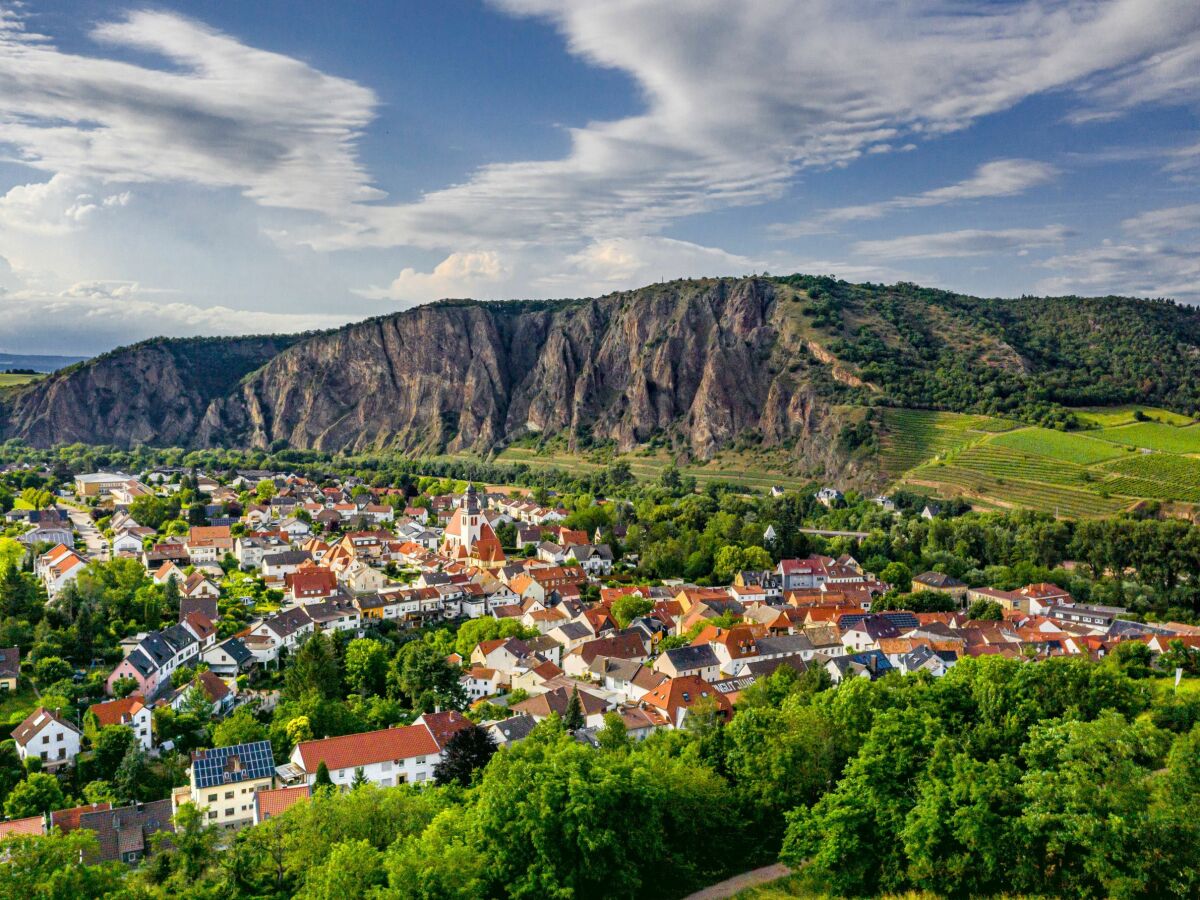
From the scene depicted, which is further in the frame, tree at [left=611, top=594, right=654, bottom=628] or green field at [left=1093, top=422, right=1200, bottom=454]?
green field at [left=1093, top=422, right=1200, bottom=454]

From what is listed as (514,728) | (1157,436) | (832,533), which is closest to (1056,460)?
(1157,436)

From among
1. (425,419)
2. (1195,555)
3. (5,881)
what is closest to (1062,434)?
(1195,555)

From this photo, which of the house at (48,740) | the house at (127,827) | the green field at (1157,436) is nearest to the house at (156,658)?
the house at (48,740)

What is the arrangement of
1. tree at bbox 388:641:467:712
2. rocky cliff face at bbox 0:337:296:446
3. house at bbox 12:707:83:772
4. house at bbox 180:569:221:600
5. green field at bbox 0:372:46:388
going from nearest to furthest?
1. house at bbox 12:707:83:772
2. tree at bbox 388:641:467:712
3. house at bbox 180:569:221:600
4. rocky cliff face at bbox 0:337:296:446
5. green field at bbox 0:372:46:388

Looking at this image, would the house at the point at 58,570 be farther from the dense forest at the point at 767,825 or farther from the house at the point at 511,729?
the dense forest at the point at 767,825

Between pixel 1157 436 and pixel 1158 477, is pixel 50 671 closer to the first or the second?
pixel 1158 477

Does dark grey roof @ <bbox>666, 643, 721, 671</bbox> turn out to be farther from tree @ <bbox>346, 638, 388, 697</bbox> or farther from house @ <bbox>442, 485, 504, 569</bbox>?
house @ <bbox>442, 485, 504, 569</bbox>

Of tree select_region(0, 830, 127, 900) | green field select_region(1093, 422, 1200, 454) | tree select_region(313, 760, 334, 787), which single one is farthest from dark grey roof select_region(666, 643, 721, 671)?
green field select_region(1093, 422, 1200, 454)

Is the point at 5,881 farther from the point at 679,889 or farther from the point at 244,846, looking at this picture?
the point at 679,889
